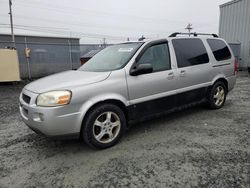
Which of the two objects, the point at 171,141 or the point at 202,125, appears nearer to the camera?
the point at 171,141

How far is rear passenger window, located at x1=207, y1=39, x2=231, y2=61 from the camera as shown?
14.4 feet

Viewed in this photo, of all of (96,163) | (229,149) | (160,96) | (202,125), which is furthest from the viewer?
(202,125)

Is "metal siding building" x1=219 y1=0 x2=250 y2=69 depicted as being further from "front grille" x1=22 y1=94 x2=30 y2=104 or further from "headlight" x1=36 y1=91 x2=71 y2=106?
"front grille" x1=22 y1=94 x2=30 y2=104

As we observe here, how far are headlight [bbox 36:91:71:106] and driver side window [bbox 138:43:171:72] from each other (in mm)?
1365

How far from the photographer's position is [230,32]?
15148 millimetres

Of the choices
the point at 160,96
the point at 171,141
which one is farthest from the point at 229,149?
the point at 160,96

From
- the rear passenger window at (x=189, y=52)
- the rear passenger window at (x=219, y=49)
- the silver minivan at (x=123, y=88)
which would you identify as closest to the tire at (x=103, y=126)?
the silver minivan at (x=123, y=88)

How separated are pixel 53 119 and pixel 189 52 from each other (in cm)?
289

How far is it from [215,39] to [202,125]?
216cm

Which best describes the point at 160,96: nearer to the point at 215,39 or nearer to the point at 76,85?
the point at 76,85

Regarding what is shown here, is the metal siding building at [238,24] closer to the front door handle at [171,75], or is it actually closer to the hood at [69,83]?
the front door handle at [171,75]

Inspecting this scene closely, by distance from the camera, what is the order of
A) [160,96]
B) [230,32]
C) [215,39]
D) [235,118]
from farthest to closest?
[230,32] < [215,39] < [235,118] < [160,96]

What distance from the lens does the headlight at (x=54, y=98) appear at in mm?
2551

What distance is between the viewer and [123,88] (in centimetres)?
302
